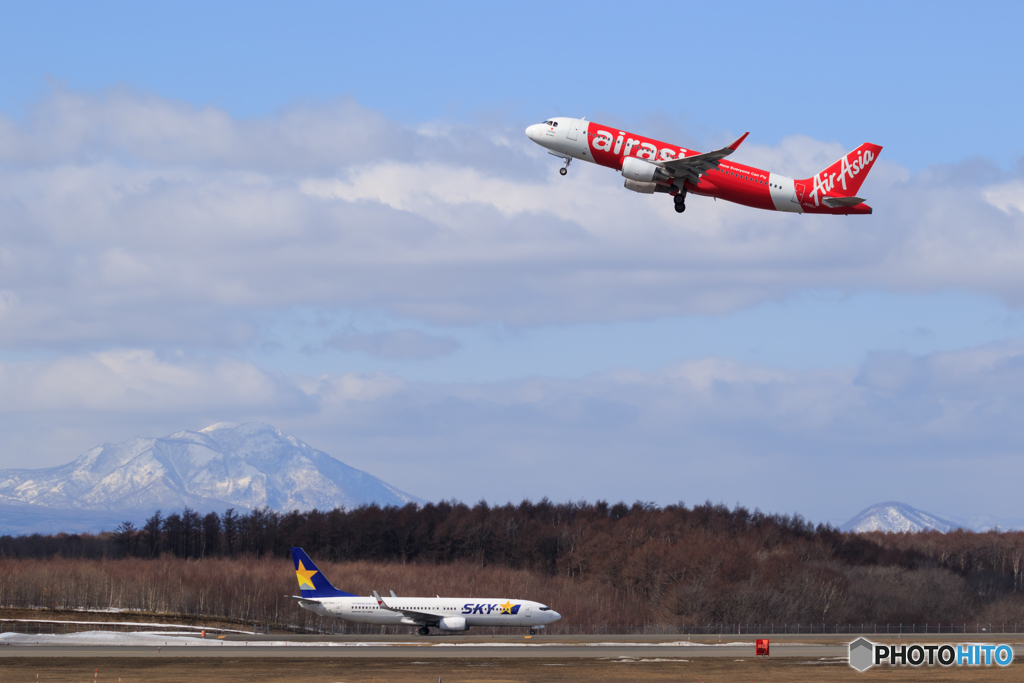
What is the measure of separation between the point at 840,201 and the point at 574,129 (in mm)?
16993

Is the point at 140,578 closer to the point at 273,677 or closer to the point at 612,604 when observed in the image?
the point at 612,604

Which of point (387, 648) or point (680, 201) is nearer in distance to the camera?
point (680, 201)

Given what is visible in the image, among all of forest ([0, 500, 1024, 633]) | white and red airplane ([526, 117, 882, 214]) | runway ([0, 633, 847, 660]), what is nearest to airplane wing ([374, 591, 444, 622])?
runway ([0, 633, 847, 660])

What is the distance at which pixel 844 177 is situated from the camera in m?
70.0

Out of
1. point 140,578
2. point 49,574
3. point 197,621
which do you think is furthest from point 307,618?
point 49,574

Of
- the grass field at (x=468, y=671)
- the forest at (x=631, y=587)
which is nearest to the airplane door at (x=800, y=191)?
the grass field at (x=468, y=671)

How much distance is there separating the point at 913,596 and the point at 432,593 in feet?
227

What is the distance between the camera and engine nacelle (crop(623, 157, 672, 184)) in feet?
222

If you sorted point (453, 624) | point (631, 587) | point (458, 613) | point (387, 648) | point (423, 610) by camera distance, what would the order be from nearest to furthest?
point (387, 648) < point (453, 624) < point (458, 613) < point (423, 610) < point (631, 587)

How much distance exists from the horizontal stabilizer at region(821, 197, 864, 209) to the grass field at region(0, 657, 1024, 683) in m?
27.6

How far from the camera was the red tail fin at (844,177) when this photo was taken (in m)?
69.2

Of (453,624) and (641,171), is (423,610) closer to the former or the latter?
(453,624)

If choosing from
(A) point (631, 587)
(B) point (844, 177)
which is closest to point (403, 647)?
(B) point (844, 177)

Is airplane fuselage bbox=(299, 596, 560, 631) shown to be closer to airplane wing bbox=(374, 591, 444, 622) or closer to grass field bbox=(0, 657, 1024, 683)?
airplane wing bbox=(374, 591, 444, 622)
